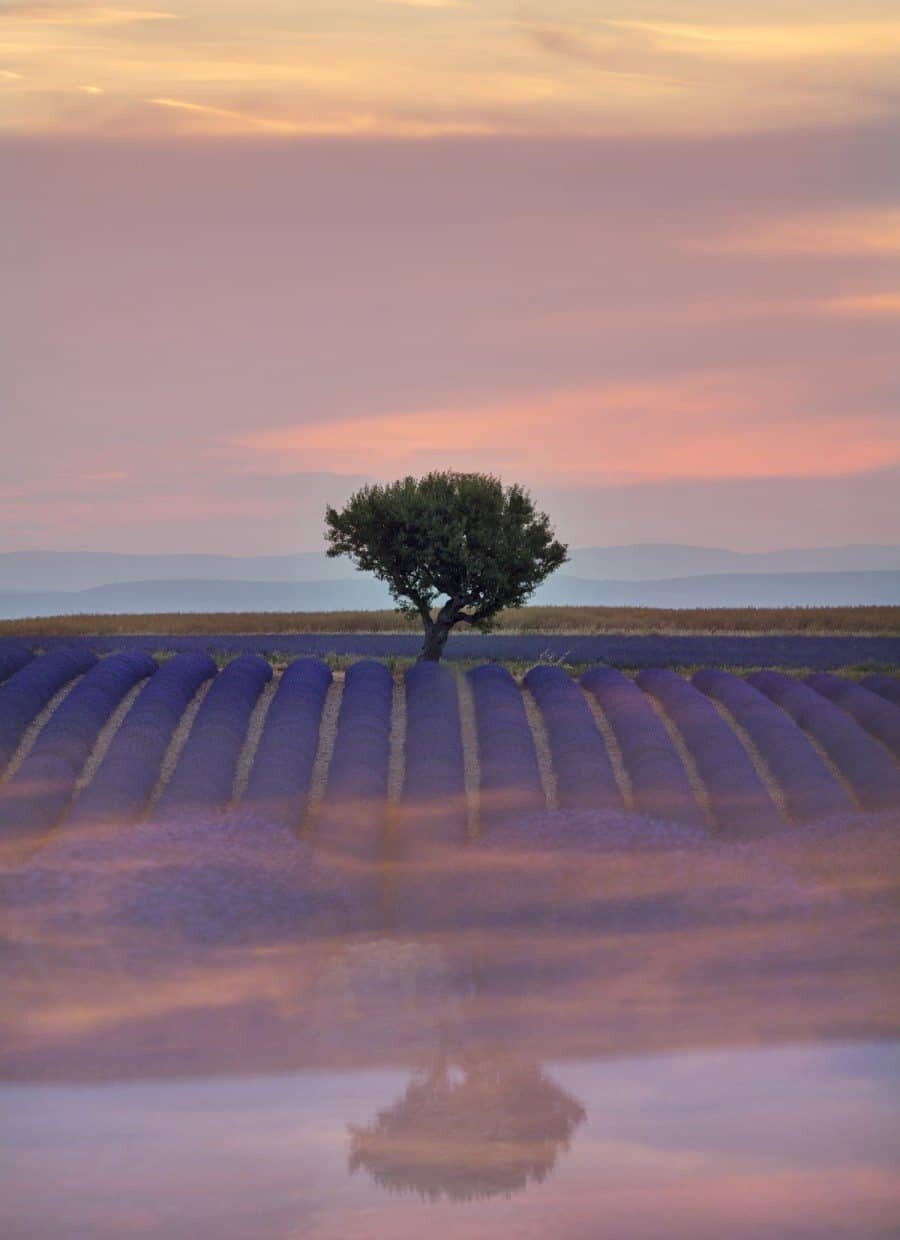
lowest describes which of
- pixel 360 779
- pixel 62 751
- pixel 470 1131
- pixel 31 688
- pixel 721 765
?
pixel 470 1131

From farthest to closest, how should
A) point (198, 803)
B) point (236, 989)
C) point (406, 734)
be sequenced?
point (406, 734)
point (198, 803)
point (236, 989)

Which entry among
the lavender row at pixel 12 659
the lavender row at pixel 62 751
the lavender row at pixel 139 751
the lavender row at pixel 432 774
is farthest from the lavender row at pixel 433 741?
the lavender row at pixel 12 659

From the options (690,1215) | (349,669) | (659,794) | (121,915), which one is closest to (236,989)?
(121,915)

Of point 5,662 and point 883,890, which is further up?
point 5,662

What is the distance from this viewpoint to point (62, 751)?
2380cm

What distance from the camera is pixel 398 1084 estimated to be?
13.6m

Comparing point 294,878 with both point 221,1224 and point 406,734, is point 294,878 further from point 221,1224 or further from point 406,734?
point 221,1224

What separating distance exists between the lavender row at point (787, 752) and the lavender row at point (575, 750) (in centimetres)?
251

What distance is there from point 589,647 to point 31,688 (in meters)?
14.5

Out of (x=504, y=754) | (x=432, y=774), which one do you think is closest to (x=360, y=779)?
(x=432, y=774)

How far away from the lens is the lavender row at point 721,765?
21.1 meters

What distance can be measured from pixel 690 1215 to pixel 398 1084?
11.7ft

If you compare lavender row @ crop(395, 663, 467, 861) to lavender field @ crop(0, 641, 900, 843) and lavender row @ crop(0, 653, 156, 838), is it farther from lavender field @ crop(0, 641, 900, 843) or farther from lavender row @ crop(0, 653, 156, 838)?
lavender row @ crop(0, 653, 156, 838)

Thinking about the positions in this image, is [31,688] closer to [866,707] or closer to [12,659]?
[12,659]
